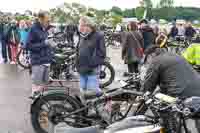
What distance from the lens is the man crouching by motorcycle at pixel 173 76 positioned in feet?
17.5

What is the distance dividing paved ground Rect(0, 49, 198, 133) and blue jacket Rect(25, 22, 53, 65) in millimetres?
1030

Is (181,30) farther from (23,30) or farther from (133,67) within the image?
(133,67)

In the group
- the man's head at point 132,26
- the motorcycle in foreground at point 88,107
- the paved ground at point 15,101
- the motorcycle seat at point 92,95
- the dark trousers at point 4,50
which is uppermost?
the man's head at point 132,26

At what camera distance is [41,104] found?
630 cm

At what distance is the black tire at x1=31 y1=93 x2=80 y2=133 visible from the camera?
612 cm

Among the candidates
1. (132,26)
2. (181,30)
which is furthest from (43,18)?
(181,30)

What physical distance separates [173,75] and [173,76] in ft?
0.04

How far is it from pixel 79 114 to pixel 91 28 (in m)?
1.91

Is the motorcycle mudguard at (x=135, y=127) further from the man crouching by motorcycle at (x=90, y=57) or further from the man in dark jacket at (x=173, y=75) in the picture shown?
the man crouching by motorcycle at (x=90, y=57)

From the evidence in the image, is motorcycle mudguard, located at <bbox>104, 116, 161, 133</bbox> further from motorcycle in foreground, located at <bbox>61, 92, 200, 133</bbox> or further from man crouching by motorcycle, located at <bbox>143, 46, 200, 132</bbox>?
man crouching by motorcycle, located at <bbox>143, 46, 200, 132</bbox>

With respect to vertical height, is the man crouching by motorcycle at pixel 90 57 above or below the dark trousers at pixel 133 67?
above

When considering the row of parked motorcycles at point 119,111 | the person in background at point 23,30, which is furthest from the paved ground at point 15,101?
the person in background at point 23,30

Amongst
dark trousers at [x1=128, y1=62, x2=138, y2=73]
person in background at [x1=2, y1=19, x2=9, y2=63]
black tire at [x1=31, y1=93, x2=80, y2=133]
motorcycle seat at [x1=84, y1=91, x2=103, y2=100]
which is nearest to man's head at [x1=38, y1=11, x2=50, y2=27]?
black tire at [x1=31, y1=93, x2=80, y2=133]

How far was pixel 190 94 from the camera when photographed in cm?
534
